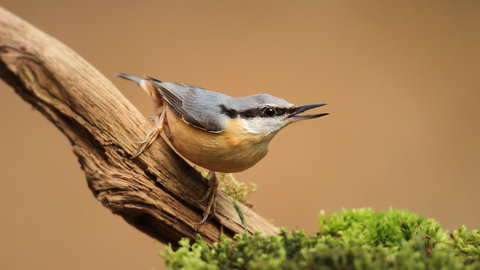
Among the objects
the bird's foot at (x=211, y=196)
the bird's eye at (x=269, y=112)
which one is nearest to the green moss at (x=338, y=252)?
the bird's foot at (x=211, y=196)

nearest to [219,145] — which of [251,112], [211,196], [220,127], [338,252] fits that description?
[220,127]

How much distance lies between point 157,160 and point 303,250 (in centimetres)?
105

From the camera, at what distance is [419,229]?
2.09m

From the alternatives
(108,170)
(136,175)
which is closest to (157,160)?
(136,175)

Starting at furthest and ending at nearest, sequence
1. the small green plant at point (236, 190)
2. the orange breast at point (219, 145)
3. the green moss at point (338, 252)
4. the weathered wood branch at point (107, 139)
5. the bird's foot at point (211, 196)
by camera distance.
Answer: the small green plant at point (236, 190) → the bird's foot at point (211, 196) → the orange breast at point (219, 145) → the weathered wood branch at point (107, 139) → the green moss at point (338, 252)

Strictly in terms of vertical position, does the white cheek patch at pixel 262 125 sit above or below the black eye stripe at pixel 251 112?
below

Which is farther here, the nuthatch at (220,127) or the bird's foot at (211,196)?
the bird's foot at (211,196)

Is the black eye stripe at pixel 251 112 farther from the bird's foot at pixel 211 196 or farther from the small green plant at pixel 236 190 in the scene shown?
the small green plant at pixel 236 190

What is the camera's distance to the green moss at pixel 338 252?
1.21m

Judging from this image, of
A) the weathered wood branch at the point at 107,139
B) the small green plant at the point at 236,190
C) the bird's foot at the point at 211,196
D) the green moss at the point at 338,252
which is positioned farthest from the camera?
the small green plant at the point at 236,190

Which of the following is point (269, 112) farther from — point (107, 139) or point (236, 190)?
point (107, 139)

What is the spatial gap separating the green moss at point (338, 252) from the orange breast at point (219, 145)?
1.51 feet

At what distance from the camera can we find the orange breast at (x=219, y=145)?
1.96 metres

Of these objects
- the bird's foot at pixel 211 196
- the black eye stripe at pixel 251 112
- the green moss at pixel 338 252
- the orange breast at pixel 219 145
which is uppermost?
the black eye stripe at pixel 251 112
